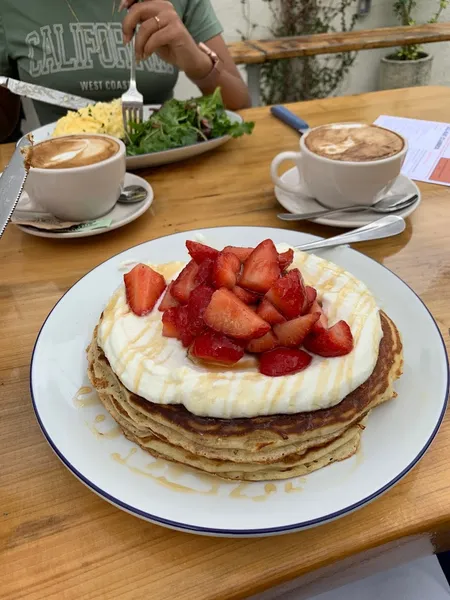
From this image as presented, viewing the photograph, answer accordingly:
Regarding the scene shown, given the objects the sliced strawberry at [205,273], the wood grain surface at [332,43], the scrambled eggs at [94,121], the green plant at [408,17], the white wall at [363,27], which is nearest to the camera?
the sliced strawberry at [205,273]

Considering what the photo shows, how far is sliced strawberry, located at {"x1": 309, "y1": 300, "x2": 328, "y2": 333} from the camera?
833mm

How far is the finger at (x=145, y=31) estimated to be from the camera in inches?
80.0

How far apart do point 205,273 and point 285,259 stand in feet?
0.54

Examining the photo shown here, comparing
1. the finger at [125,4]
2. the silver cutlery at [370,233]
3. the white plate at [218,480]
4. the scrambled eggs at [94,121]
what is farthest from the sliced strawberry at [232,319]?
the finger at [125,4]

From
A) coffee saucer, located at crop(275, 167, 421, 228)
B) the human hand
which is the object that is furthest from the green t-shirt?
coffee saucer, located at crop(275, 167, 421, 228)

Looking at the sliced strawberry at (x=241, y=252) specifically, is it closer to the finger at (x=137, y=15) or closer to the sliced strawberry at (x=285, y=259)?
the sliced strawberry at (x=285, y=259)

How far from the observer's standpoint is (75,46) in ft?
7.93

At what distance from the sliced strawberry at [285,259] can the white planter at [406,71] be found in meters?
4.72

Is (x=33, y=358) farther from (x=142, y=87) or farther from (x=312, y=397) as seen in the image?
(x=142, y=87)

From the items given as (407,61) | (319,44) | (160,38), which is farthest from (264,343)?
(407,61)

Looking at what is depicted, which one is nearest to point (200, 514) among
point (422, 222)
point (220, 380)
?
point (220, 380)

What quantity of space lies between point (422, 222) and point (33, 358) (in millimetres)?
1123

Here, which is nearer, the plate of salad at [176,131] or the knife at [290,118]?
the plate of salad at [176,131]

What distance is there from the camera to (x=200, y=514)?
69cm
